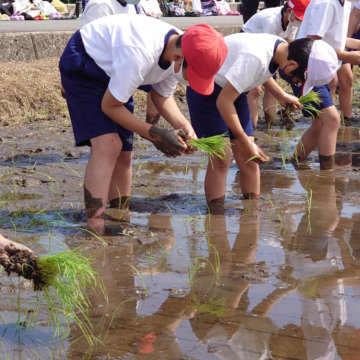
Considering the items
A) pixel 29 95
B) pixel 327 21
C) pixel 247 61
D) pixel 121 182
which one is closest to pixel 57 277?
pixel 121 182

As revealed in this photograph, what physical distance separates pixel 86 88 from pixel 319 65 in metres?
1.43

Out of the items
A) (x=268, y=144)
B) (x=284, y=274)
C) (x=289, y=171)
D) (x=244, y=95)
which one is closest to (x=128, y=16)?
(x=244, y=95)

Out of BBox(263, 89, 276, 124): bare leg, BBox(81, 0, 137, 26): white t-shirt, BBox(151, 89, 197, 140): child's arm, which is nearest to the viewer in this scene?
BBox(151, 89, 197, 140): child's arm

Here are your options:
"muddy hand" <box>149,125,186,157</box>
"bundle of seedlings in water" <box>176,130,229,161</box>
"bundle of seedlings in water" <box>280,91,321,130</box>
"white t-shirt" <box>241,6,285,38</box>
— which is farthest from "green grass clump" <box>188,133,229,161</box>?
"white t-shirt" <box>241,6,285,38</box>

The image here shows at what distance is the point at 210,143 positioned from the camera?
4.65m

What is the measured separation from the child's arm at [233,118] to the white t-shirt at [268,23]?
2.56 m

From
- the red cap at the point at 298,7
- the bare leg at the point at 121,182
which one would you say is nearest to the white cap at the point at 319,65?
the bare leg at the point at 121,182

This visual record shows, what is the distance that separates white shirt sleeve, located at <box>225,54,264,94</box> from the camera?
4539 mm

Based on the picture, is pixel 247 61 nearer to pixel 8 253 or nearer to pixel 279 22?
pixel 8 253

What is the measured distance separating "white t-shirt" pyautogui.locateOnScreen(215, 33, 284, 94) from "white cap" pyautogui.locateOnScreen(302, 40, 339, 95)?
0.83 feet

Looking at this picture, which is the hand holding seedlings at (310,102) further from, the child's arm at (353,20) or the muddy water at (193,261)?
the child's arm at (353,20)

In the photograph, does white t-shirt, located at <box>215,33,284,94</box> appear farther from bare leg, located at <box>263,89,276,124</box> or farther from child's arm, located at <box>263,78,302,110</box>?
bare leg, located at <box>263,89,276,124</box>

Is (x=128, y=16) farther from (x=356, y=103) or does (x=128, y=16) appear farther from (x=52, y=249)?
(x=356, y=103)

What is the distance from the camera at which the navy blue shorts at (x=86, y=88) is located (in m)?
4.44
